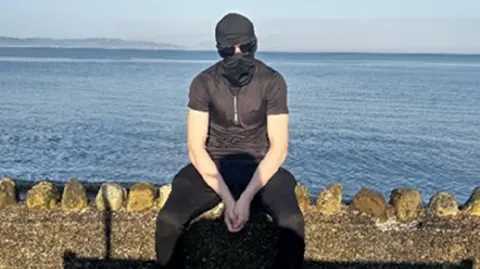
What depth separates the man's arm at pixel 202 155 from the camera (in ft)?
14.0

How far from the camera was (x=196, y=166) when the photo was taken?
4371mm

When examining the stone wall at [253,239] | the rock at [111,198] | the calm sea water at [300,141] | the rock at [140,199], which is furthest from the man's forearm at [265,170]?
the calm sea water at [300,141]

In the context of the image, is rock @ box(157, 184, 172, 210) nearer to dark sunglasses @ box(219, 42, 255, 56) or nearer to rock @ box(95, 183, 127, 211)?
rock @ box(95, 183, 127, 211)

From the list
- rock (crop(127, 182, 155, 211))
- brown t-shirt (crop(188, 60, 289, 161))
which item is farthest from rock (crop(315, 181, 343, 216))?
rock (crop(127, 182, 155, 211))

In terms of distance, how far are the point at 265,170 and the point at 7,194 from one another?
200cm

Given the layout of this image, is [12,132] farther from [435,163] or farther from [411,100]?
[411,100]

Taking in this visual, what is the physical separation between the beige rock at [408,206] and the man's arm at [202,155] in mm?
1361

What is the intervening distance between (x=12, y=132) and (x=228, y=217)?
16.1m

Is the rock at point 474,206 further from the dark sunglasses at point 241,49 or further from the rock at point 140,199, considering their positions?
the rock at point 140,199

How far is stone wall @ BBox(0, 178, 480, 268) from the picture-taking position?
4812 millimetres

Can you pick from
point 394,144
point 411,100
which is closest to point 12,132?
point 394,144

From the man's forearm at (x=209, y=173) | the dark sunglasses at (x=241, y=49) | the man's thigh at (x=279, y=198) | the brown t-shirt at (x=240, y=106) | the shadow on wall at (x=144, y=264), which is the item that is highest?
the dark sunglasses at (x=241, y=49)

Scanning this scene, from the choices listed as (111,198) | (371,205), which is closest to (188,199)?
(111,198)

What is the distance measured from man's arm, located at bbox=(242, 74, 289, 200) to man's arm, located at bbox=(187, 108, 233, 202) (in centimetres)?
15
